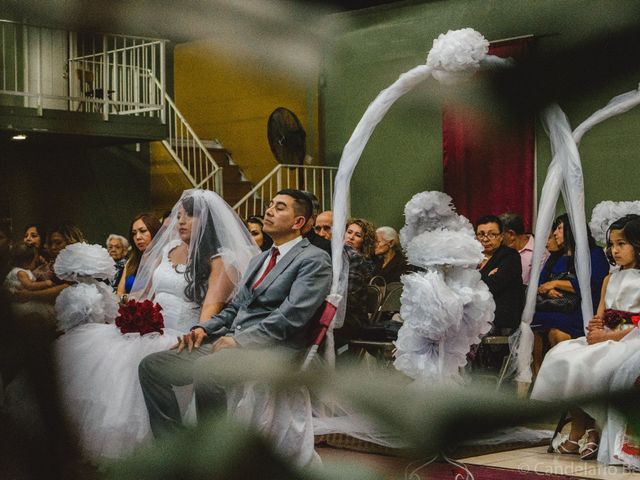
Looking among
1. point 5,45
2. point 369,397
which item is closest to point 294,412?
point 369,397

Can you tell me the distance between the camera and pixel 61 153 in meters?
0.30

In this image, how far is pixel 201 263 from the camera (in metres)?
Result: 3.62

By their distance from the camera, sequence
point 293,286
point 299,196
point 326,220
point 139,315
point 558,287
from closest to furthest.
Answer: point 299,196, point 326,220, point 558,287, point 293,286, point 139,315

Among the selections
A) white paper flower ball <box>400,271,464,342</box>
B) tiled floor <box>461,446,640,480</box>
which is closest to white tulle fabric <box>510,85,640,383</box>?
white paper flower ball <box>400,271,464,342</box>

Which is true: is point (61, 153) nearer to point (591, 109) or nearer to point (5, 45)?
point (5, 45)

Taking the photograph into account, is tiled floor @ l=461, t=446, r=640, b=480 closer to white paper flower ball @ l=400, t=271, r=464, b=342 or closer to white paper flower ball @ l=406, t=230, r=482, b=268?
white paper flower ball @ l=400, t=271, r=464, b=342

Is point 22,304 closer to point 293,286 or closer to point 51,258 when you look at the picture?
point 51,258

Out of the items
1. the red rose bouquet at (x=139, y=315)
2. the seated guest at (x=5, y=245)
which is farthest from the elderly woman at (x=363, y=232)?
the red rose bouquet at (x=139, y=315)

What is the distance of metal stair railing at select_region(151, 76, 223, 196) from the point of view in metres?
0.33

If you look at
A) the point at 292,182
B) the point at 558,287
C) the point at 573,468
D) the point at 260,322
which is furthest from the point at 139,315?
the point at 292,182

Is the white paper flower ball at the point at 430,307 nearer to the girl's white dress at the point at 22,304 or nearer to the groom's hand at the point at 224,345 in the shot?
the groom's hand at the point at 224,345

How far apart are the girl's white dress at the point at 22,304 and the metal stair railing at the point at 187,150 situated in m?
0.06

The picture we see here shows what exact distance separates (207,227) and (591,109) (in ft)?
11.1

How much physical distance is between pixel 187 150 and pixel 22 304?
0.24ft
